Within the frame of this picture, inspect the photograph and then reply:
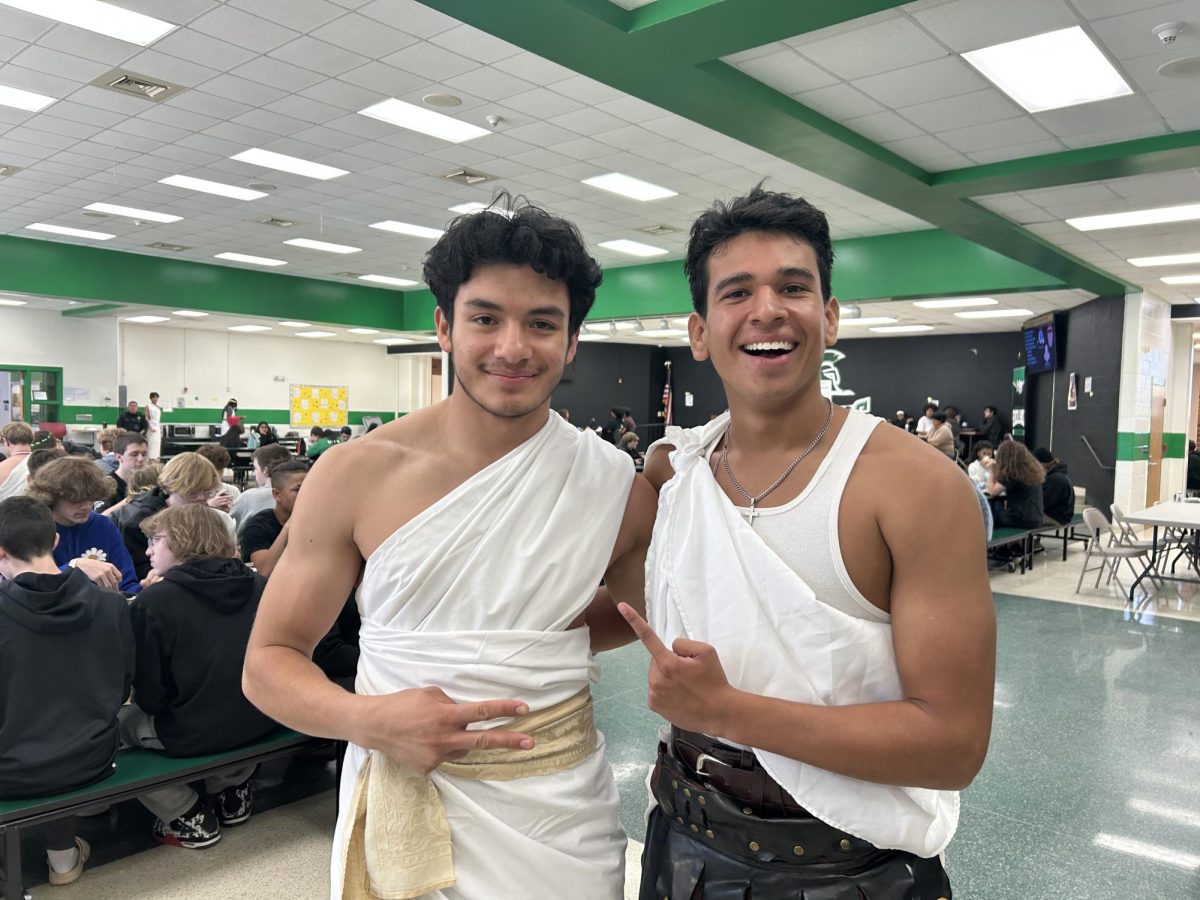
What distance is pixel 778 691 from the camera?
1.07 m

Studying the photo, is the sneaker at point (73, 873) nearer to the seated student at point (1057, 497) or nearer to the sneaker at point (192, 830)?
the sneaker at point (192, 830)

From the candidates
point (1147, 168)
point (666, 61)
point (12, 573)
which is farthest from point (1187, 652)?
point (12, 573)

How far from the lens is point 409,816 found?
1177mm

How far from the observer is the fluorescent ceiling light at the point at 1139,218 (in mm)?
7572

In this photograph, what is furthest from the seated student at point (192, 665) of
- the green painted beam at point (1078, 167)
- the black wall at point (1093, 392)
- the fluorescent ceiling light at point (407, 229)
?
the black wall at point (1093, 392)

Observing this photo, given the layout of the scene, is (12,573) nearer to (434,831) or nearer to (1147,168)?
(434,831)

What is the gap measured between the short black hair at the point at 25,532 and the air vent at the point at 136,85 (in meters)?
3.99

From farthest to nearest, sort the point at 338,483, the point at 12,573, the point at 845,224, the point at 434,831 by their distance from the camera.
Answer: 1. the point at 845,224
2. the point at 12,573
3. the point at 338,483
4. the point at 434,831

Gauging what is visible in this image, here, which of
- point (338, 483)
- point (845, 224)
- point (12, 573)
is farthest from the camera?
point (845, 224)

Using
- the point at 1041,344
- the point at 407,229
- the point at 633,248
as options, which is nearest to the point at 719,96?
the point at 407,229

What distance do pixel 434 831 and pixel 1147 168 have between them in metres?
7.06

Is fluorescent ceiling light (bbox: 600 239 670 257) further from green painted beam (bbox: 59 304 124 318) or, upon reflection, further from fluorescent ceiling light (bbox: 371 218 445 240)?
green painted beam (bbox: 59 304 124 318)

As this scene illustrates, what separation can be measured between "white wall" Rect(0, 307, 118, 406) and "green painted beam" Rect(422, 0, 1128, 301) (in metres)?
15.0

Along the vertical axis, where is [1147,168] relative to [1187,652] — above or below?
above
